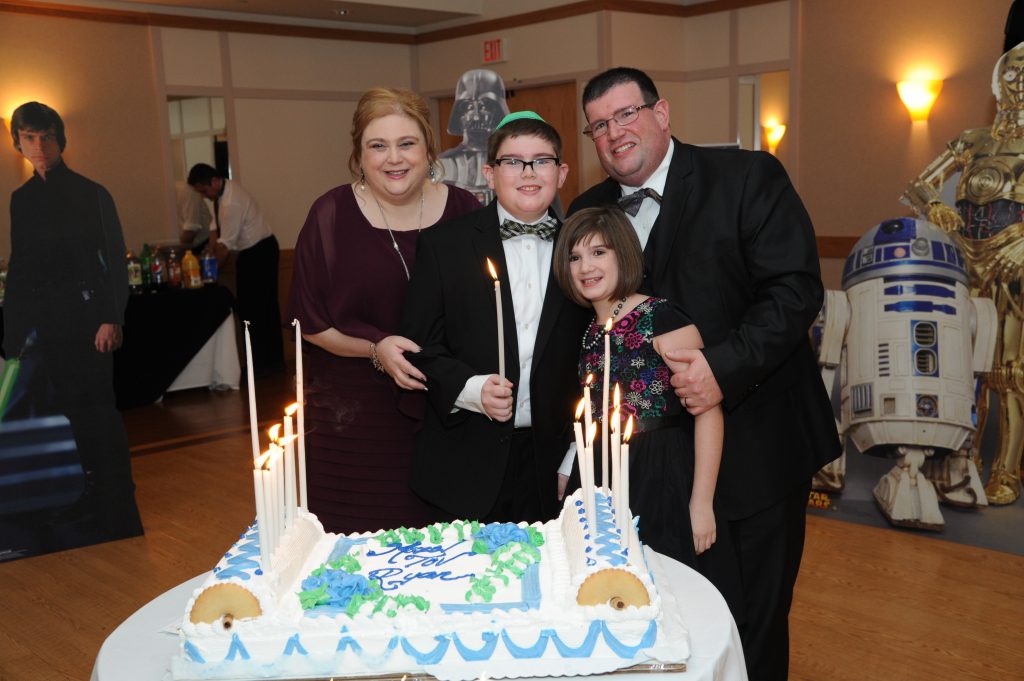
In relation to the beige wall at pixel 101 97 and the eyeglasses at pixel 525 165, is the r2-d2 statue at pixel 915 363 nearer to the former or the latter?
the eyeglasses at pixel 525 165

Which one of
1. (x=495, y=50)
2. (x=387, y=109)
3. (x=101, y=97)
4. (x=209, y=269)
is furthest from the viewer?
(x=495, y=50)

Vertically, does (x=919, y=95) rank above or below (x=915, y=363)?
above

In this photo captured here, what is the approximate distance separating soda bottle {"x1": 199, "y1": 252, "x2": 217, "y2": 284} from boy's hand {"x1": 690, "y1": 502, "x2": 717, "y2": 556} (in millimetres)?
6045

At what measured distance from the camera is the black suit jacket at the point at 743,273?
218 centimetres

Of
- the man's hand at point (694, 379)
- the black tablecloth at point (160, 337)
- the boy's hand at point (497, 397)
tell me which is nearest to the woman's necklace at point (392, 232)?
the boy's hand at point (497, 397)

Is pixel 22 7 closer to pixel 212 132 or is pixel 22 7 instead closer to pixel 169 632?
pixel 212 132

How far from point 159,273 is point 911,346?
5.35m

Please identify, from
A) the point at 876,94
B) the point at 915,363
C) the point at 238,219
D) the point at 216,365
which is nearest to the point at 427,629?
the point at 915,363

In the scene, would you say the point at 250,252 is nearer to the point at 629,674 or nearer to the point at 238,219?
the point at 238,219

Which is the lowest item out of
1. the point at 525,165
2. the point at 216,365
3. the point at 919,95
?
the point at 216,365

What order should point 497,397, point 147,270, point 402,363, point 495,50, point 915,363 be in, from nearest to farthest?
point 497,397 → point 402,363 → point 915,363 → point 147,270 → point 495,50

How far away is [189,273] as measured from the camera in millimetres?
7266

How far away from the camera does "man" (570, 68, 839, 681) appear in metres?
2.18

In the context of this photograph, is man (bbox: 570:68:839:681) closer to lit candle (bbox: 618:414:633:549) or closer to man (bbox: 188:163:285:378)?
lit candle (bbox: 618:414:633:549)
